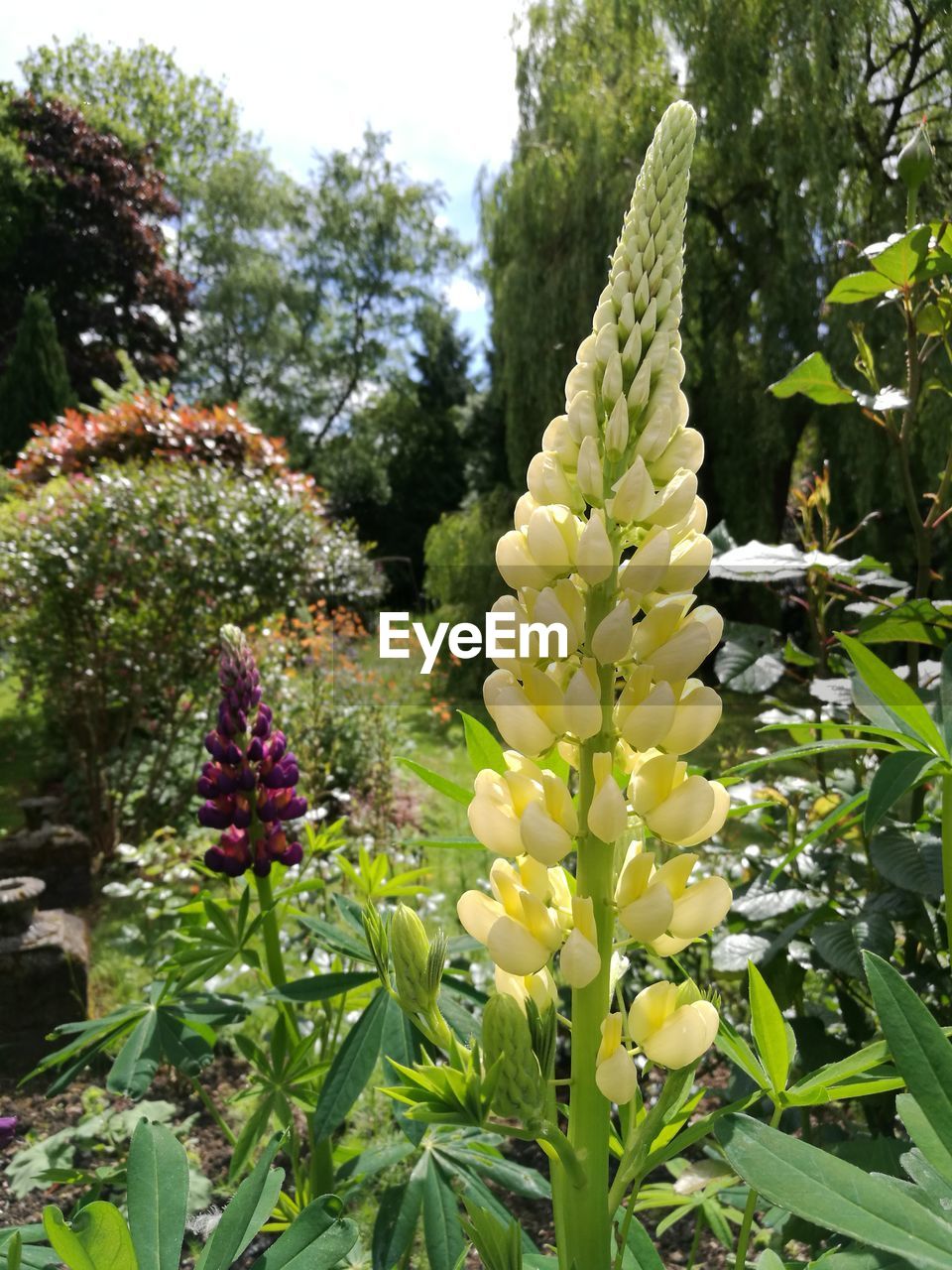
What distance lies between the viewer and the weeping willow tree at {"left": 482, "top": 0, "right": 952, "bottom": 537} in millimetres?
6418

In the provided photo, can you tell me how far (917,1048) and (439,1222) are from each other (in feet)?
2.60

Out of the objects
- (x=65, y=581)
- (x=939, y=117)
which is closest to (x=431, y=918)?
(x=65, y=581)

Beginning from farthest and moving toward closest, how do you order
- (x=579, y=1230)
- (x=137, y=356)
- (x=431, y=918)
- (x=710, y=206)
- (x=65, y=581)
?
(x=137, y=356) < (x=710, y=206) < (x=65, y=581) < (x=431, y=918) < (x=579, y=1230)

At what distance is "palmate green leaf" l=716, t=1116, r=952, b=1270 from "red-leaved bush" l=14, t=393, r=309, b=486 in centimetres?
594

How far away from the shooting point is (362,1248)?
168 cm

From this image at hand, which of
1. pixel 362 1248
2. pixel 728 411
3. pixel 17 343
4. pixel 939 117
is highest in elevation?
pixel 17 343

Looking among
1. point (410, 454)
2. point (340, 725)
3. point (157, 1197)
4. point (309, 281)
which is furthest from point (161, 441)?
point (309, 281)

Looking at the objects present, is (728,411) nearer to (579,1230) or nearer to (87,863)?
(87,863)

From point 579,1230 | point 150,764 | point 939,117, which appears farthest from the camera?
point 939,117

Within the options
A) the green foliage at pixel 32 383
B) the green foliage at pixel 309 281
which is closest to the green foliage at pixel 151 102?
the green foliage at pixel 309 281

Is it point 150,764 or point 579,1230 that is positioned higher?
point 579,1230

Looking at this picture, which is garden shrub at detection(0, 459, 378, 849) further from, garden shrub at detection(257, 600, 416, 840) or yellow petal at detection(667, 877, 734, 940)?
yellow petal at detection(667, 877, 734, 940)

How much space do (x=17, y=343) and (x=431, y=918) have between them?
14.2 m

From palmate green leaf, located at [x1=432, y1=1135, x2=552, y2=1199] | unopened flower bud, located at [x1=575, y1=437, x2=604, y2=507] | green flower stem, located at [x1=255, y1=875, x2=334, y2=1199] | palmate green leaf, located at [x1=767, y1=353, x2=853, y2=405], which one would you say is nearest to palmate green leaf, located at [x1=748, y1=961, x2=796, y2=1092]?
unopened flower bud, located at [x1=575, y1=437, x2=604, y2=507]
